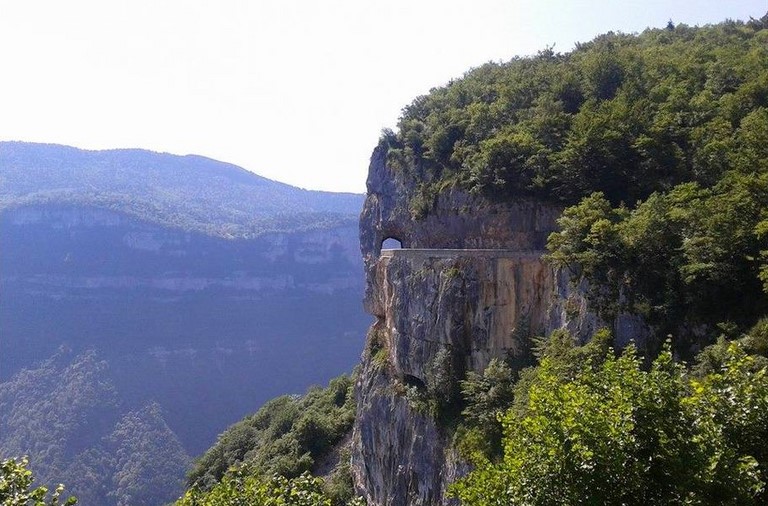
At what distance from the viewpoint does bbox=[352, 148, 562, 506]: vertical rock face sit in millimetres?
26016

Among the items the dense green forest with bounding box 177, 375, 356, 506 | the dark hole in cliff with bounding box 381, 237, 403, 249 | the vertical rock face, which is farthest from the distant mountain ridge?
the vertical rock face

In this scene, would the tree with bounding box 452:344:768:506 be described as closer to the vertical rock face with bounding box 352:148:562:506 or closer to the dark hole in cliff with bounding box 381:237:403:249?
the vertical rock face with bounding box 352:148:562:506

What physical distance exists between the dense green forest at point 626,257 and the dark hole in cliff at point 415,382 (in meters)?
2.71

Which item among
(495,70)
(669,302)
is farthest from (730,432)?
(495,70)

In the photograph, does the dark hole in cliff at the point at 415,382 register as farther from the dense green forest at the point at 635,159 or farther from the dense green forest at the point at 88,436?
the dense green forest at the point at 88,436

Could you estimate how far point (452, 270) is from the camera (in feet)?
90.4

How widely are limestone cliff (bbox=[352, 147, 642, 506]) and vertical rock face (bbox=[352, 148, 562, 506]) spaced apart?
0.05 meters

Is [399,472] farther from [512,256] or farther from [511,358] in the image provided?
[512,256]

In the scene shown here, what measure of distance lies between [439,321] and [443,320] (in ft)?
1.05

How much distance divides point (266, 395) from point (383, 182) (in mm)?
91938

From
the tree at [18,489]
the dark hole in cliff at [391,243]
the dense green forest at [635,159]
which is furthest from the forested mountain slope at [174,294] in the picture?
the tree at [18,489]

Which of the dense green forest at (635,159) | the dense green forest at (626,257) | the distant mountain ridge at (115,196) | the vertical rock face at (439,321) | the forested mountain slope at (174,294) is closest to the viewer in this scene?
the dense green forest at (626,257)

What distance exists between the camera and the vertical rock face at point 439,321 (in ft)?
85.4

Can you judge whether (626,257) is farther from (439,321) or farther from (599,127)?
(439,321)
